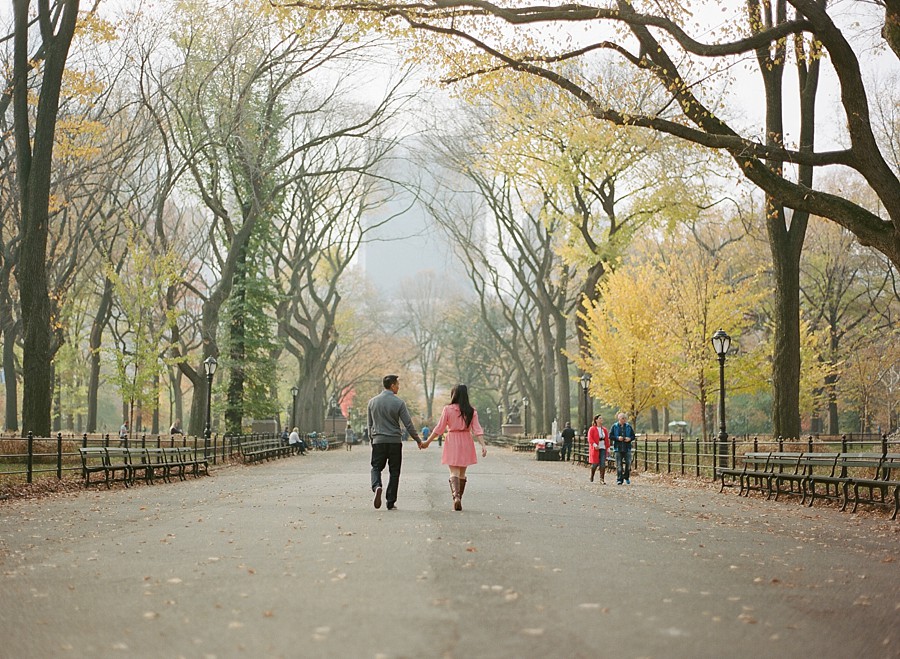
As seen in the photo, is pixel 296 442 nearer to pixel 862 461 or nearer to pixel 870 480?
pixel 862 461

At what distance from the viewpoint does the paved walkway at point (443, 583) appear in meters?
5.72

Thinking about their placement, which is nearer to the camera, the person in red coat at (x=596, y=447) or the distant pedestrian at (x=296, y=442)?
the person in red coat at (x=596, y=447)

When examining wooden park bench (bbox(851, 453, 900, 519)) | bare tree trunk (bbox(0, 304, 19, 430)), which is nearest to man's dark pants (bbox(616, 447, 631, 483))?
wooden park bench (bbox(851, 453, 900, 519))

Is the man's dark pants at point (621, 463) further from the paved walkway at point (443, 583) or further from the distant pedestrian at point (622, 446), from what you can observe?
the paved walkway at point (443, 583)

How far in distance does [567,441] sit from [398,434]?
2880 centimetres

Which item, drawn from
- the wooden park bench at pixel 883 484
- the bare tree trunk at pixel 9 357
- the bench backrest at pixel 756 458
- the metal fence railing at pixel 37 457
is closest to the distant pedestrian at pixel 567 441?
the bench backrest at pixel 756 458

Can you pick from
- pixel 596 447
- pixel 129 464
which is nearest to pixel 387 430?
pixel 129 464

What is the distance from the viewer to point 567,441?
42.3 meters

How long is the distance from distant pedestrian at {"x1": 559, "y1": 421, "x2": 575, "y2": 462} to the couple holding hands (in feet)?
90.3

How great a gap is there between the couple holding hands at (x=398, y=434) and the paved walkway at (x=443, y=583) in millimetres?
659

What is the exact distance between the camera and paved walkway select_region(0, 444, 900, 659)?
572 cm

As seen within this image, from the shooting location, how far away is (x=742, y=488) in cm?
2005

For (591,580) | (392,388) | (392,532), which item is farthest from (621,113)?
(591,580)

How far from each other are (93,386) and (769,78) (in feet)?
110
